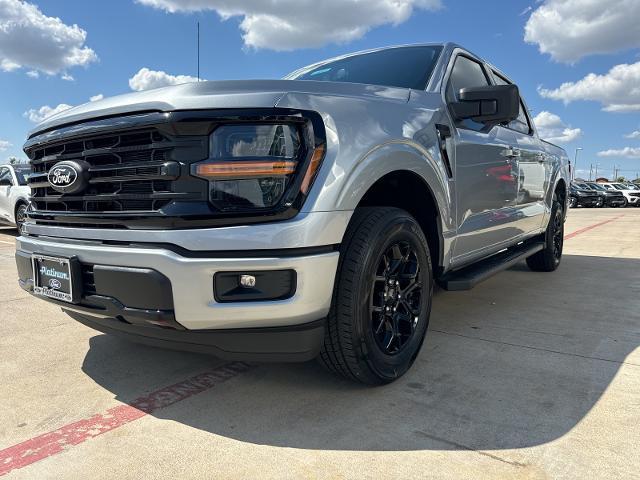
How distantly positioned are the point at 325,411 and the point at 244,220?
938 mm

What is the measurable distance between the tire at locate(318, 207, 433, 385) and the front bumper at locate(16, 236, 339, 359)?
132mm

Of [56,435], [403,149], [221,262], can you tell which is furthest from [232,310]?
[403,149]

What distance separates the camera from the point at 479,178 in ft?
11.1

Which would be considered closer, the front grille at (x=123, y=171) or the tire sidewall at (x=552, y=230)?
the front grille at (x=123, y=171)

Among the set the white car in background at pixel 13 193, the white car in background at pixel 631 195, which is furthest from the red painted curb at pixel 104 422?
the white car in background at pixel 631 195

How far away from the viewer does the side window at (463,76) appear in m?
3.33

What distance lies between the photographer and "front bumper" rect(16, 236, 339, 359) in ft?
6.39

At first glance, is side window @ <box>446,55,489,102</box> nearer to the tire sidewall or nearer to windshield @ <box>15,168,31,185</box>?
the tire sidewall

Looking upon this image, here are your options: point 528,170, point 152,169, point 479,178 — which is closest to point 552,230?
point 528,170

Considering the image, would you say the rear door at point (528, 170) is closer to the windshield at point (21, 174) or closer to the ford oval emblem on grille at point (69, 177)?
the ford oval emblem on grille at point (69, 177)

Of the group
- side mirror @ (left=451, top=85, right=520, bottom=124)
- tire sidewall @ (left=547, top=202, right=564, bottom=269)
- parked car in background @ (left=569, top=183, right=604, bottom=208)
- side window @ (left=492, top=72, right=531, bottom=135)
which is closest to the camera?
side mirror @ (left=451, top=85, right=520, bottom=124)

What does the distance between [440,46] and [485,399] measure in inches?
92.0

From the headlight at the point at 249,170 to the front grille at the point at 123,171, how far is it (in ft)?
0.53

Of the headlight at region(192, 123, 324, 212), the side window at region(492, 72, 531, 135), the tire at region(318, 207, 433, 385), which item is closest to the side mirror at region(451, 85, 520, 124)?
the tire at region(318, 207, 433, 385)
